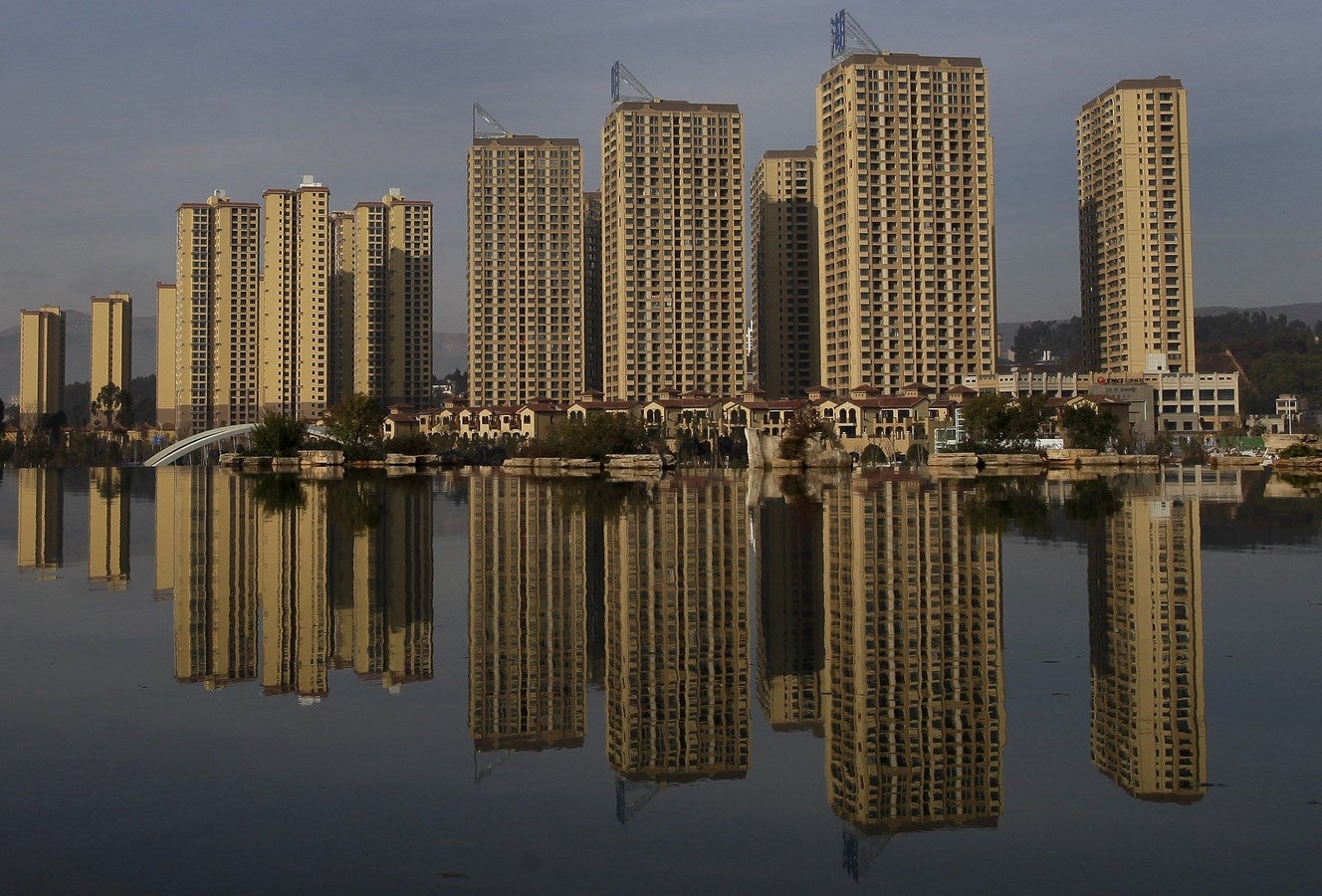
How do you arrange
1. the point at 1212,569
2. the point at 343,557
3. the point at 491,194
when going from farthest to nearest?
1. the point at 491,194
2. the point at 343,557
3. the point at 1212,569

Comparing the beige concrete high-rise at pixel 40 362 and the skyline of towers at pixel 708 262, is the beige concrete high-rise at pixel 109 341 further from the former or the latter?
the skyline of towers at pixel 708 262

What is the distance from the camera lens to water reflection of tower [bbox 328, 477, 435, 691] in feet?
34.6

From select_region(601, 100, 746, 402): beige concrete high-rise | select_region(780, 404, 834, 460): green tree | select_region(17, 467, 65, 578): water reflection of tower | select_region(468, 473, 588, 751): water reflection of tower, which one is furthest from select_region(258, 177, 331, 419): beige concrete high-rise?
select_region(468, 473, 588, 751): water reflection of tower

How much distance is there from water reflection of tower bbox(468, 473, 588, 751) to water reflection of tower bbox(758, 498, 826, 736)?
139 centimetres

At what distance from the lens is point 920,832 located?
6.10 meters

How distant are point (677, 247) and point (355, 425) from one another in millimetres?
35831

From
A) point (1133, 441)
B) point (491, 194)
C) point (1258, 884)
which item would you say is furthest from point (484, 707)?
point (491, 194)

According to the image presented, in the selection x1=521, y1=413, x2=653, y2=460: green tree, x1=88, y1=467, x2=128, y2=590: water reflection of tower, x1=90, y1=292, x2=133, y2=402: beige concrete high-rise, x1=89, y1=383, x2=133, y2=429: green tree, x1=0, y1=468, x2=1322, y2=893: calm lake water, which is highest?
x1=90, y1=292, x2=133, y2=402: beige concrete high-rise

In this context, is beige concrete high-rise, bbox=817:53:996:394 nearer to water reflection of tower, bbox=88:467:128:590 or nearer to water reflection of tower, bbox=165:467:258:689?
water reflection of tower, bbox=88:467:128:590

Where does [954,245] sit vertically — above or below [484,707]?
above

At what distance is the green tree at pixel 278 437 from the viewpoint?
73625 millimetres

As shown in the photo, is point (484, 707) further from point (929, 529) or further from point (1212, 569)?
point (929, 529)

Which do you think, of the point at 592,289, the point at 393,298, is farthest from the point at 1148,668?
the point at 393,298

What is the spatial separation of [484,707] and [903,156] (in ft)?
284
